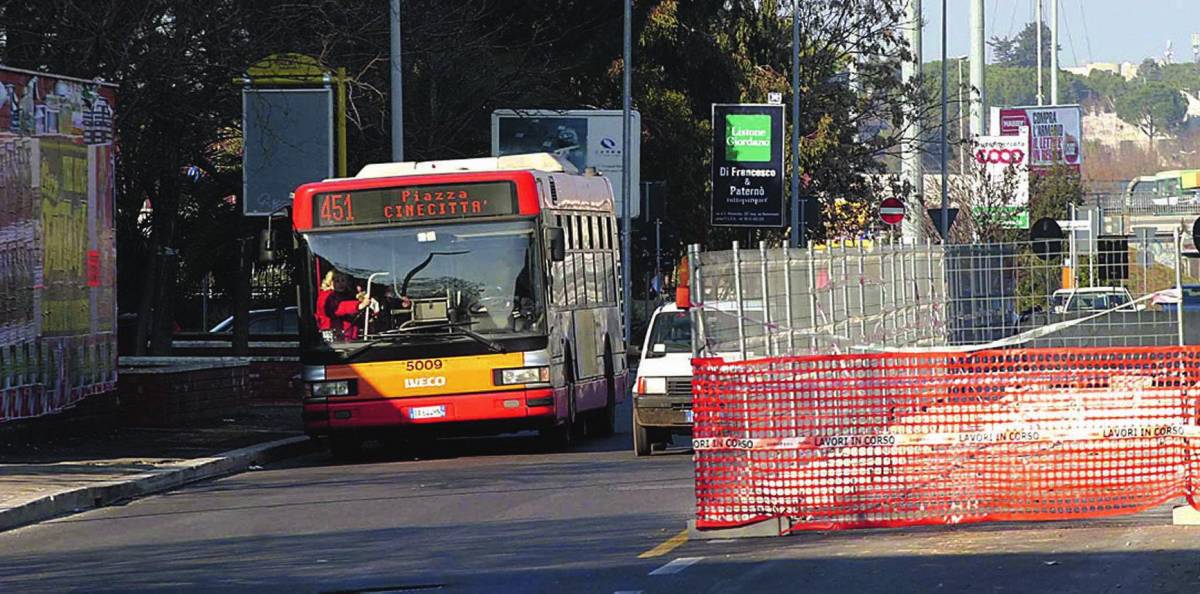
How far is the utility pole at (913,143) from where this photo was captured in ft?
202

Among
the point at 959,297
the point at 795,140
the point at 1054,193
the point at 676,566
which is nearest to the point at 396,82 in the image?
the point at 959,297

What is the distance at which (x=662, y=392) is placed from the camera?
63.4ft

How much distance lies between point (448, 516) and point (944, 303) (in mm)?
4609

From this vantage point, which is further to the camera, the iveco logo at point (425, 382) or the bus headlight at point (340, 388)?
the bus headlight at point (340, 388)

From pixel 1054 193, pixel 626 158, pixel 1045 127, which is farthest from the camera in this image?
A: pixel 1045 127

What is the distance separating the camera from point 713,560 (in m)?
11.5

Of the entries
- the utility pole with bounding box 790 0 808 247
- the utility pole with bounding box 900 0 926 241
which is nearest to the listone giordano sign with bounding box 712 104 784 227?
the utility pole with bounding box 790 0 808 247

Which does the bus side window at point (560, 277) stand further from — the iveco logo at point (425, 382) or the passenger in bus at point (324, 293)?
the passenger in bus at point (324, 293)

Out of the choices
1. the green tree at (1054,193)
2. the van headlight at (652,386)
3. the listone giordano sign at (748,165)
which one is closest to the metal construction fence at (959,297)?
the van headlight at (652,386)

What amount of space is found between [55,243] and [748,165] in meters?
23.3

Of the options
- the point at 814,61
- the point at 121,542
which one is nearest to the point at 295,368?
the point at 121,542

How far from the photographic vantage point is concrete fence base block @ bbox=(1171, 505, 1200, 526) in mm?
12227

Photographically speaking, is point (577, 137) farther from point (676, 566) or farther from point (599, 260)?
point (676, 566)

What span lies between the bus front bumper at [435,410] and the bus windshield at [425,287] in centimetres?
63
